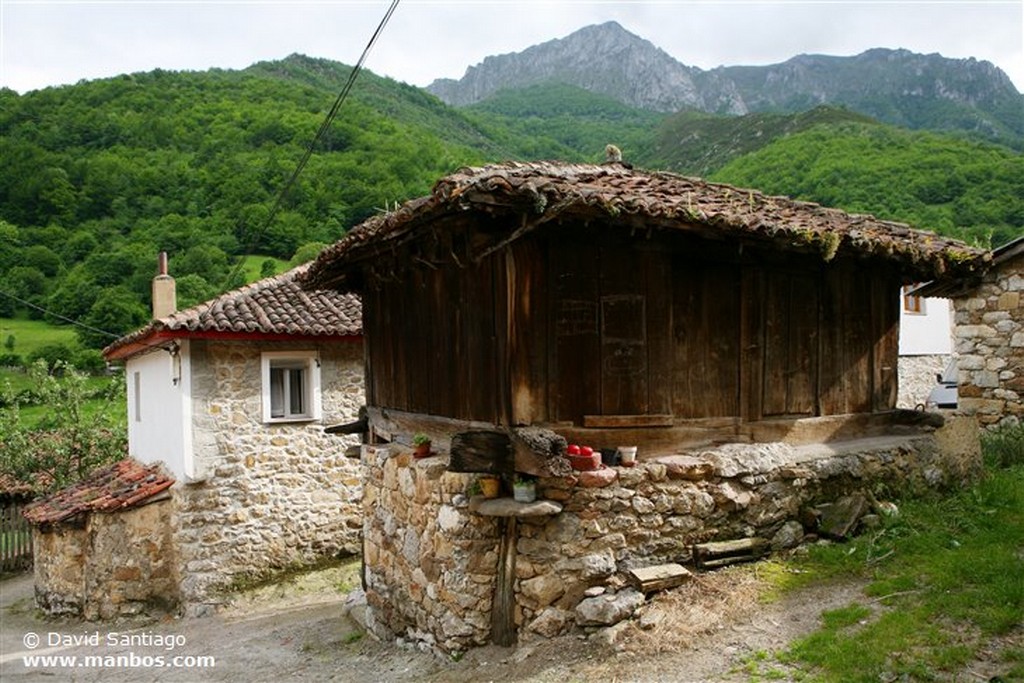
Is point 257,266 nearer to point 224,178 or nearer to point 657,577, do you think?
point 224,178

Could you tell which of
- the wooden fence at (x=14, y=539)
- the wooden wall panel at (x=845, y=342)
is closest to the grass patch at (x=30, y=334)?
the wooden fence at (x=14, y=539)

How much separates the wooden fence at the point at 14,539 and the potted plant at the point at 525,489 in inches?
524

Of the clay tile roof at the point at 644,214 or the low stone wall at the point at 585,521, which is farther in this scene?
the low stone wall at the point at 585,521

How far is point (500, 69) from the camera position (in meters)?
103

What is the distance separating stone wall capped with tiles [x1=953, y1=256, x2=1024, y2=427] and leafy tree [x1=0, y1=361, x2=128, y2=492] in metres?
16.0

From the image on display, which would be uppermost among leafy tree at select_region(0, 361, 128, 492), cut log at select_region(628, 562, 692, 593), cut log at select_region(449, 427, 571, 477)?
cut log at select_region(449, 427, 571, 477)

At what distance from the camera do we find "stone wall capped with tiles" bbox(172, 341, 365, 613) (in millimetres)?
9695

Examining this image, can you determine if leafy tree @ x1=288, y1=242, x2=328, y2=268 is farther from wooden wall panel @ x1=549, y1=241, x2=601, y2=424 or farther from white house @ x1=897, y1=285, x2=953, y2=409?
white house @ x1=897, y1=285, x2=953, y2=409

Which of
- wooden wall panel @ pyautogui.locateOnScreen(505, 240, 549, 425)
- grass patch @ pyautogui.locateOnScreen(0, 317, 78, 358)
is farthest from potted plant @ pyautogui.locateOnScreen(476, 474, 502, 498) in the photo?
grass patch @ pyautogui.locateOnScreen(0, 317, 78, 358)

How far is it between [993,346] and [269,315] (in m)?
9.63

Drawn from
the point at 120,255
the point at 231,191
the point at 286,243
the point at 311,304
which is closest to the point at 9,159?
the point at 120,255

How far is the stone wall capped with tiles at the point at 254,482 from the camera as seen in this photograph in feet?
31.8

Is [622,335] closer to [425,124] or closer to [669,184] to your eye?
[669,184]

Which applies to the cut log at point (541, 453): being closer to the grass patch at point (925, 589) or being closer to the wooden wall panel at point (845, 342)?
the grass patch at point (925, 589)
